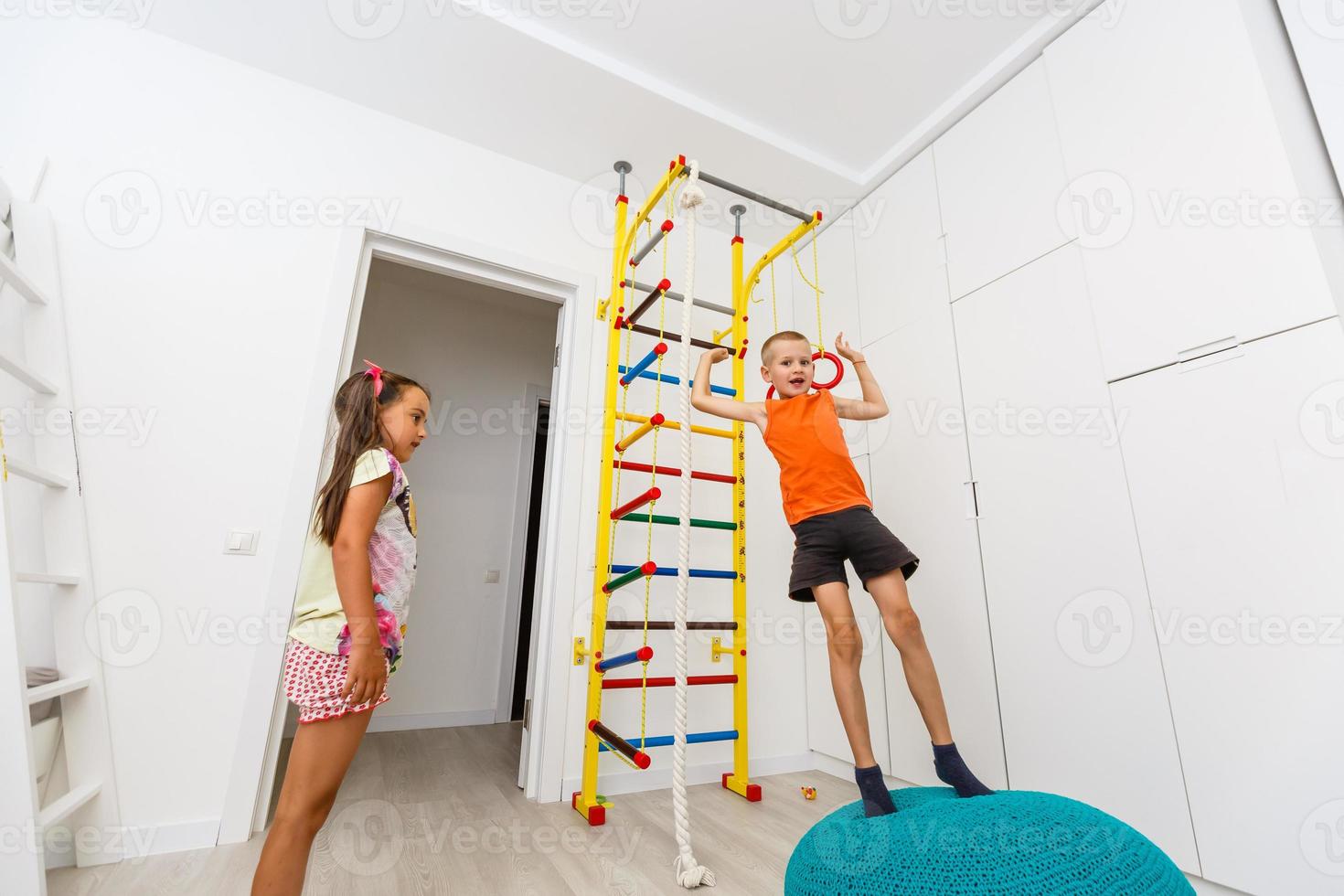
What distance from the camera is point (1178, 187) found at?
1.63 meters

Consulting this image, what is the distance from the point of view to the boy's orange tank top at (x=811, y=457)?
1.76 metres

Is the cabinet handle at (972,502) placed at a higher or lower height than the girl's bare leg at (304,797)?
higher

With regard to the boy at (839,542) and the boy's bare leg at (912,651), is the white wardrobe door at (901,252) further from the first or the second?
the boy's bare leg at (912,651)

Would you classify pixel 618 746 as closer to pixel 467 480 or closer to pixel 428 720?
pixel 428 720

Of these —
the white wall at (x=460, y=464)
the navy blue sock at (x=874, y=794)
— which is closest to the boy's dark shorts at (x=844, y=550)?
the navy blue sock at (x=874, y=794)

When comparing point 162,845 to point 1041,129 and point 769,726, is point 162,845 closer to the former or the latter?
point 769,726

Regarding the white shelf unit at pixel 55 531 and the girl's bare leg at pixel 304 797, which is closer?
the girl's bare leg at pixel 304 797

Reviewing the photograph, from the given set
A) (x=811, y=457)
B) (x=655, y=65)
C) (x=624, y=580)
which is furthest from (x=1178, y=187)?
(x=624, y=580)

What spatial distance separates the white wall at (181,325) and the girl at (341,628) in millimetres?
937

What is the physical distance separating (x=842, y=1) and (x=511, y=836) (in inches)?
111

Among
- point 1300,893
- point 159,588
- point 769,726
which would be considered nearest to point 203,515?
point 159,588

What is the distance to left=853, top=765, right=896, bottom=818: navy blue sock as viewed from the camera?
1.31 meters

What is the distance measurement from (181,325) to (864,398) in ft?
7.14

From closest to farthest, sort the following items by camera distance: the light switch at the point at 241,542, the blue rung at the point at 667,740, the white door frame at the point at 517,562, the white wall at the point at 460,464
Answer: the light switch at the point at 241,542 → the blue rung at the point at 667,740 → the white wall at the point at 460,464 → the white door frame at the point at 517,562
